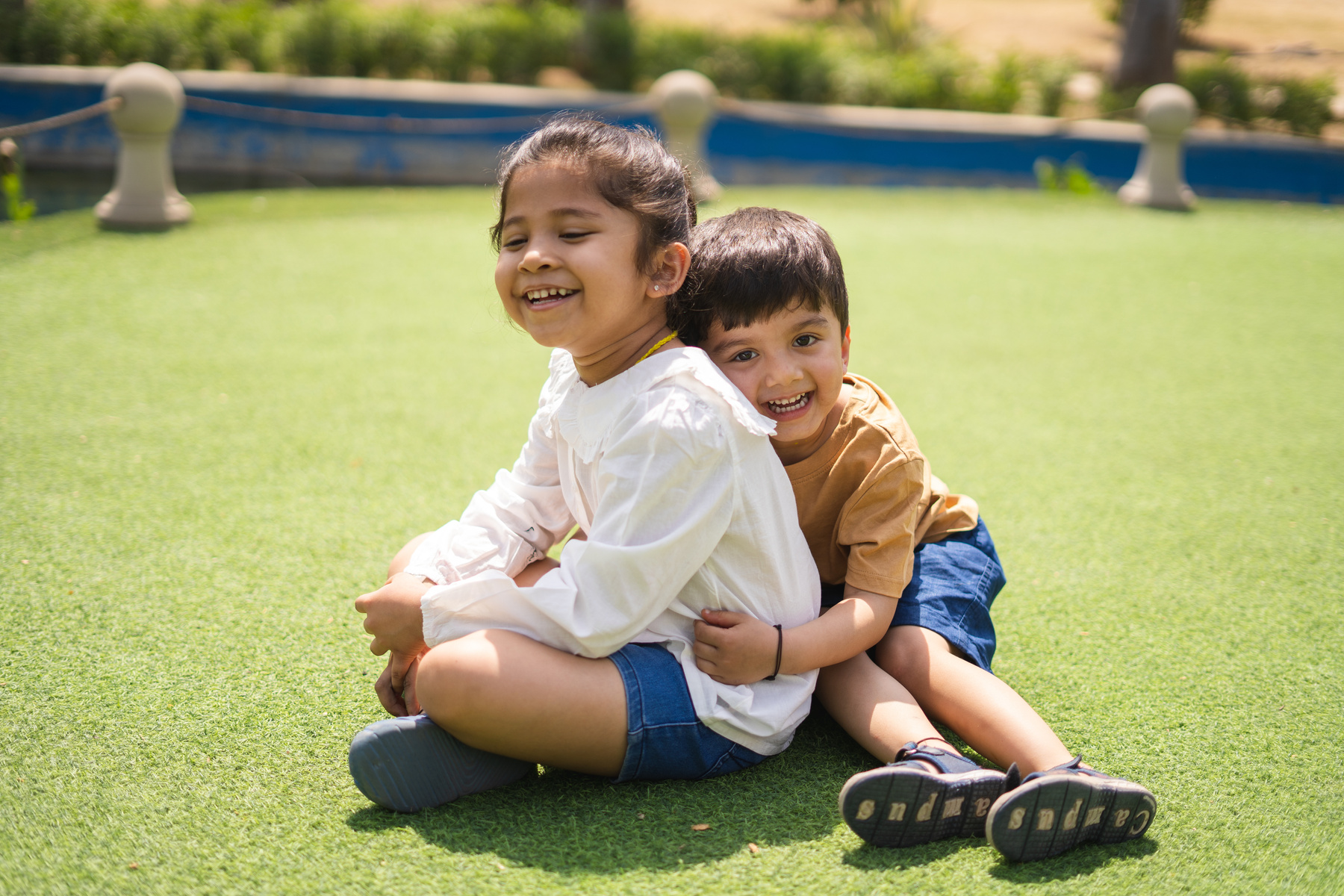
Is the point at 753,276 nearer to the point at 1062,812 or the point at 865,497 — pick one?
the point at 865,497

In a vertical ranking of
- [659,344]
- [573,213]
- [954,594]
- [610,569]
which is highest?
[573,213]

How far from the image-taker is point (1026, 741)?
6.25 feet

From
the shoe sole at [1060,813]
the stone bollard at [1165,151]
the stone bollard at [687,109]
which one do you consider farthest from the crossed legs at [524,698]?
the stone bollard at [1165,151]

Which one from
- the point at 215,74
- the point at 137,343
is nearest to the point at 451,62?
the point at 215,74

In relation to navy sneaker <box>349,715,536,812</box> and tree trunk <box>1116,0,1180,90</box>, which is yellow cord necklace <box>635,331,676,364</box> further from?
tree trunk <box>1116,0,1180,90</box>

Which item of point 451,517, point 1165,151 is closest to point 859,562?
point 451,517

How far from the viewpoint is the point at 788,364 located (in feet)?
6.82

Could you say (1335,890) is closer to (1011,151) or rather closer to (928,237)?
(928,237)

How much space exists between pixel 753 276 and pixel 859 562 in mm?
576

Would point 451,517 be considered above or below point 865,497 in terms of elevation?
below

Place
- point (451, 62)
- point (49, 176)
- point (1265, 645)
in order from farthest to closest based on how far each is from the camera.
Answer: point (451, 62), point (49, 176), point (1265, 645)

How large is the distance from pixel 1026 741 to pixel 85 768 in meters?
1.66

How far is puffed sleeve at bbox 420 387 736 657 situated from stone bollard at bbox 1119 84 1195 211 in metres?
8.19

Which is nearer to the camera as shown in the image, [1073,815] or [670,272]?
[1073,815]
